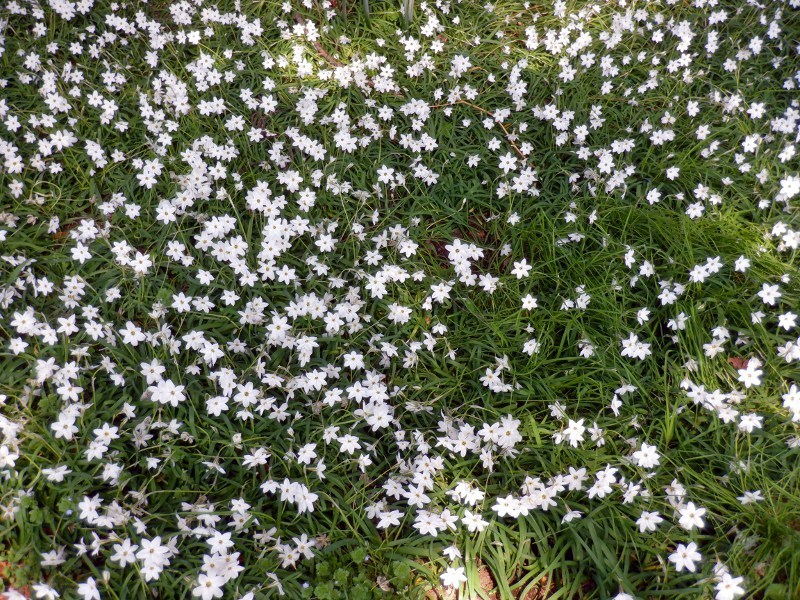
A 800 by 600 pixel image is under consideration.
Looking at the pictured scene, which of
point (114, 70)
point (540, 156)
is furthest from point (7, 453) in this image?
point (540, 156)

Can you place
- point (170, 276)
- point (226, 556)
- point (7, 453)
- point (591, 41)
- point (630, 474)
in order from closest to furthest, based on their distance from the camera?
point (226, 556), point (7, 453), point (630, 474), point (170, 276), point (591, 41)

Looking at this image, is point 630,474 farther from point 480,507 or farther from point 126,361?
point 126,361

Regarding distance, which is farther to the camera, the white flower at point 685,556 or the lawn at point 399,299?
the lawn at point 399,299

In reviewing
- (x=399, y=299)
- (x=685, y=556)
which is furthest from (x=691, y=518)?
(x=399, y=299)

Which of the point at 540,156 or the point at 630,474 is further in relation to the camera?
the point at 540,156

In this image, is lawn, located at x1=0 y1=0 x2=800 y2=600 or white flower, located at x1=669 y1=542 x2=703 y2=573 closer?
white flower, located at x1=669 y1=542 x2=703 y2=573

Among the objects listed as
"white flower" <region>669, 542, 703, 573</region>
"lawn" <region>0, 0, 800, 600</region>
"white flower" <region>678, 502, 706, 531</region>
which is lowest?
A: "white flower" <region>669, 542, 703, 573</region>

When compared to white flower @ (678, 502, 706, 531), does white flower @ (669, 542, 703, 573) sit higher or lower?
lower

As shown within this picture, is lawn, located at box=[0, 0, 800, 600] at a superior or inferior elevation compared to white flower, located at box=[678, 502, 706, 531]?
superior
